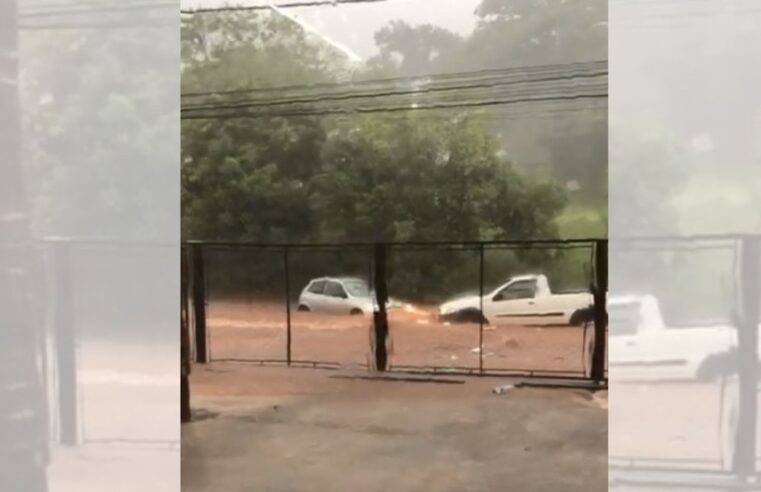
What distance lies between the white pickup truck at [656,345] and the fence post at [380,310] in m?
0.38

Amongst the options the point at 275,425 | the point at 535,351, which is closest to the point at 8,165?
A: the point at 275,425

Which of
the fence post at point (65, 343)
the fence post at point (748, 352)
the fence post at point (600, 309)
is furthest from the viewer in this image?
the fence post at point (65, 343)

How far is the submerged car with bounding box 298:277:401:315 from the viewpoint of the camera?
1431 mm

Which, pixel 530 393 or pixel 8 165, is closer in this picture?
pixel 530 393

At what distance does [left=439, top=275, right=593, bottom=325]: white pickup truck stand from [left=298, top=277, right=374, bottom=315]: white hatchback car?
0.14m

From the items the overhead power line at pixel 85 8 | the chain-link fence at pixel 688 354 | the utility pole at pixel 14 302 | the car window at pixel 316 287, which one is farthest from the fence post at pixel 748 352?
the utility pole at pixel 14 302

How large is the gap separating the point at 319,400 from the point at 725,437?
68 centimetres

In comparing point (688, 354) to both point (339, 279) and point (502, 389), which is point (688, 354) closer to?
point (502, 389)

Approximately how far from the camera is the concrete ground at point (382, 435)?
1.38 metres

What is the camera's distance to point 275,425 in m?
1.50

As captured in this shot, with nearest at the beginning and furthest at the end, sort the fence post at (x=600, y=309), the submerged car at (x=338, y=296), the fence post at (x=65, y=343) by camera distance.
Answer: the fence post at (x=600, y=309) → the submerged car at (x=338, y=296) → the fence post at (x=65, y=343)

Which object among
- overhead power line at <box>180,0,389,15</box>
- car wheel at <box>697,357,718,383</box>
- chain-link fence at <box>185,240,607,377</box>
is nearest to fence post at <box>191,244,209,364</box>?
chain-link fence at <box>185,240,607,377</box>

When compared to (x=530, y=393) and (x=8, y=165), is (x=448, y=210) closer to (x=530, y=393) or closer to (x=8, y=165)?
(x=530, y=393)

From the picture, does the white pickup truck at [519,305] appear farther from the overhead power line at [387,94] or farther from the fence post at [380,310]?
the overhead power line at [387,94]
